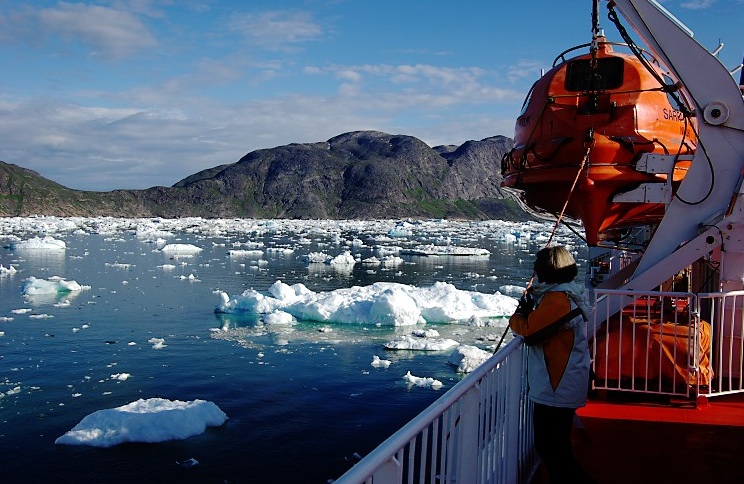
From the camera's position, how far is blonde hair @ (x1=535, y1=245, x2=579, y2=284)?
3.50 m

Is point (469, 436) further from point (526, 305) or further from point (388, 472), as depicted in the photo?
point (388, 472)

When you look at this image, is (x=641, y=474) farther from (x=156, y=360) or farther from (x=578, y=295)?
(x=156, y=360)

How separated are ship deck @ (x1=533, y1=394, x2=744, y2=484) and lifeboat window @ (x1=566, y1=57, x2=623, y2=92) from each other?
3481 millimetres

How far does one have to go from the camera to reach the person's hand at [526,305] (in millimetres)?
3549

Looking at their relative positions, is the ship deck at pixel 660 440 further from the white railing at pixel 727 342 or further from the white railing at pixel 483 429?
the white railing at pixel 483 429

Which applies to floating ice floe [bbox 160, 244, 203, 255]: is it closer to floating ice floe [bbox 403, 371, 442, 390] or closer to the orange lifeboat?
floating ice floe [bbox 403, 371, 442, 390]

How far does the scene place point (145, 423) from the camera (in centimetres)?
939

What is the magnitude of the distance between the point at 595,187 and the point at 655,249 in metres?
1.38

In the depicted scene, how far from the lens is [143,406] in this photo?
390 inches

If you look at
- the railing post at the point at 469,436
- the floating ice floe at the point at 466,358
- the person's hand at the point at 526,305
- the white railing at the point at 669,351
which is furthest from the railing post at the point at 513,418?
the floating ice floe at the point at 466,358

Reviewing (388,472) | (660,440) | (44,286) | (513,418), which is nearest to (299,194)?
(44,286)

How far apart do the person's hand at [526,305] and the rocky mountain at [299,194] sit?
14791cm

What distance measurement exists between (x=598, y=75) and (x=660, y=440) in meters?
4.21

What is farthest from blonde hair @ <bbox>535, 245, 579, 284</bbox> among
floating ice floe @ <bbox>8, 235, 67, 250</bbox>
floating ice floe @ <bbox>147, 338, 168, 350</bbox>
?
floating ice floe @ <bbox>8, 235, 67, 250</bbox>
